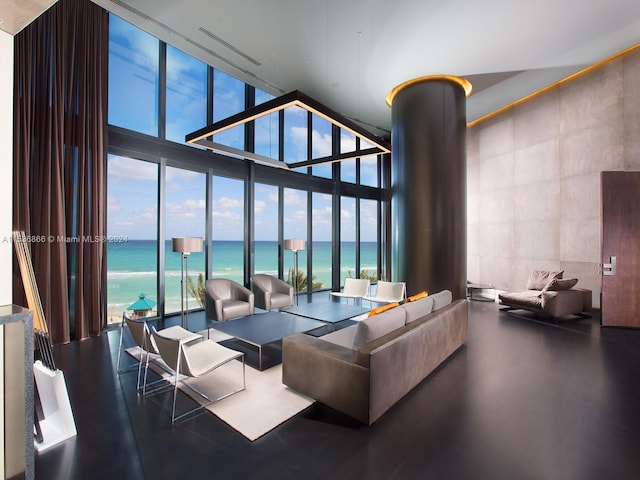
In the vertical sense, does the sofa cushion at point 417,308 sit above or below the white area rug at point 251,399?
above

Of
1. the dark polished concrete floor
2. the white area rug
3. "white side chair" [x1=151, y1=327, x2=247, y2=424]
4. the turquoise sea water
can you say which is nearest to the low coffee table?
the white area rug

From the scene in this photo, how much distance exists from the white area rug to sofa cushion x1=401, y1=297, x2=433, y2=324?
1259mm

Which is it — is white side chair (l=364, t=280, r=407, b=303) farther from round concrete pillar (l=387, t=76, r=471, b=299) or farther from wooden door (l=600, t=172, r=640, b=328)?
wooden door (l=600, t=172, r=640, b=328)

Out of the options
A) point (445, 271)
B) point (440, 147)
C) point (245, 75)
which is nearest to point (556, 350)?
point (445, 271)

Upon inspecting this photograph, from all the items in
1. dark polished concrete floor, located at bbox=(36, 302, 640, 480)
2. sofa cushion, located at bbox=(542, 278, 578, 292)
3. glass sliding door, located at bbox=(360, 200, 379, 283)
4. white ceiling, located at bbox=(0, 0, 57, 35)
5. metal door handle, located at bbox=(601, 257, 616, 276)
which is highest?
white ceiling, located at bbox=(0, 0, 57, 35)

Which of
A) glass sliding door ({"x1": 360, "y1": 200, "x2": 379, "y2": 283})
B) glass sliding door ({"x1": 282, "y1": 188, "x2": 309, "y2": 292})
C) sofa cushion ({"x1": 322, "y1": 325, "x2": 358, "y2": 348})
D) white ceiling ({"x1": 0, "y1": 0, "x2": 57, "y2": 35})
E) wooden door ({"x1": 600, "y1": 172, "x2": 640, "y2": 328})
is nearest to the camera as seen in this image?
white ceiling ({"x1": 0, "y1": 0, "x2": 57, "y2": 35})

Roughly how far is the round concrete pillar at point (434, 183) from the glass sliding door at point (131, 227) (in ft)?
16.3

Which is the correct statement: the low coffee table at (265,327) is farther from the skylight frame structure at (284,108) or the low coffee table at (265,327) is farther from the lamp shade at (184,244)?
the skylight frame structure at (284,108)

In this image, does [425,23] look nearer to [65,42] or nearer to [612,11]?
[612,11]

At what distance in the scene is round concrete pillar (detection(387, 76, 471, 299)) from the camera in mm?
6320

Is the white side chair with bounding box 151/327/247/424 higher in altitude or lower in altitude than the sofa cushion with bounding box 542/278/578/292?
lower

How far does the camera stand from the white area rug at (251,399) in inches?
94.2

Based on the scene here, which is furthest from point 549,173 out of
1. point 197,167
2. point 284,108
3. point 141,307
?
point 141,307

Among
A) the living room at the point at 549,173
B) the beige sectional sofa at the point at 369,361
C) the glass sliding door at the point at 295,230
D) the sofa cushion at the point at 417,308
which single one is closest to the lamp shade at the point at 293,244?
the glass sliding door at the point at 295,230
